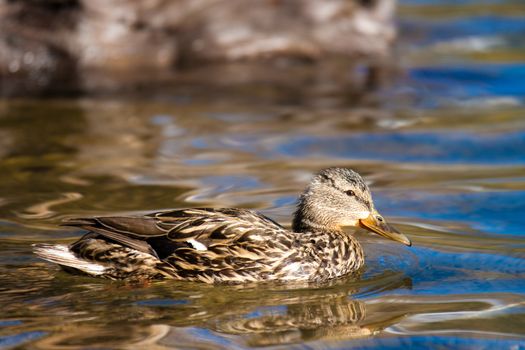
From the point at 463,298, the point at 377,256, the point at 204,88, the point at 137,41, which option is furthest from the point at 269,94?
the point at 463,298

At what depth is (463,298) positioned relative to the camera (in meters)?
7.85

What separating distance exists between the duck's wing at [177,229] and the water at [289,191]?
1.06ft

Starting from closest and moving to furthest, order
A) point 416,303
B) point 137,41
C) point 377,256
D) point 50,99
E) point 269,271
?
point 416,303 < point 269,271 < point 377,256 < point 50,99 < point 137,41

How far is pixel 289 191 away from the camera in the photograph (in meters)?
10.7

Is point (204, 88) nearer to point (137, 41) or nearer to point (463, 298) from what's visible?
point (137, 41)

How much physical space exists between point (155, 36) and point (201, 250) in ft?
26.3

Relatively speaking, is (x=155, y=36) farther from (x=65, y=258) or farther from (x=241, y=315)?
(x=241, y=315)

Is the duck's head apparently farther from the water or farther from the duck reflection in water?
the duck reflection in water

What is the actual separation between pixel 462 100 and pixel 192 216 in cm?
708

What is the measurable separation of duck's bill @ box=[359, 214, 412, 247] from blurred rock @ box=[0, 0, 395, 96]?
7.03 metres

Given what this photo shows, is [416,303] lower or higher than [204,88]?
lower

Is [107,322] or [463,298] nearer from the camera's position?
[107,322]

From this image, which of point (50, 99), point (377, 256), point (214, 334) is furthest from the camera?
point (50, 99)

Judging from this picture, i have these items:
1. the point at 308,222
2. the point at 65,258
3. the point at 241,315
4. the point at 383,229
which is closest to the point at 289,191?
the point at 308,222
